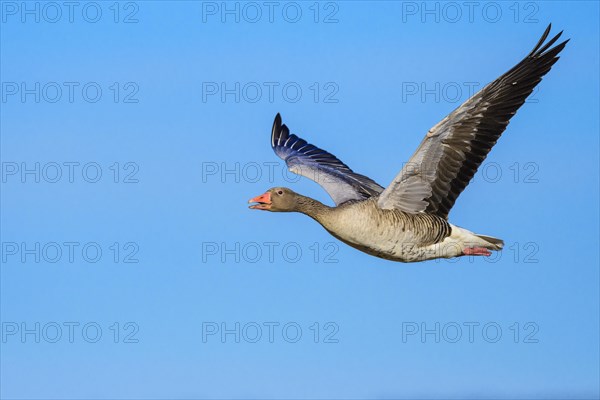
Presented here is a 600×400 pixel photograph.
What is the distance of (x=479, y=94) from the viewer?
1573 centimetres

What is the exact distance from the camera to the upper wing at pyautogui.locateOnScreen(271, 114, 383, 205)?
18328 millimetres

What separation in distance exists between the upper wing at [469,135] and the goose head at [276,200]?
4.45 ft

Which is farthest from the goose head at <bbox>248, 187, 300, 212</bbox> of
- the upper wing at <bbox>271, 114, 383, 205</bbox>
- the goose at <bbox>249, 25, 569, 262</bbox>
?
the upper wing at <bbox>271, 114, 383, 205</bbox>

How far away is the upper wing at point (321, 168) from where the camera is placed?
18328mm

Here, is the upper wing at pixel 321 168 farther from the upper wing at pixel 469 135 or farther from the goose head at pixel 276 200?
the upper wing at pixel 469 135

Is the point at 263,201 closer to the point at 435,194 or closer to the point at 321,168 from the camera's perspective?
the point at 435,194

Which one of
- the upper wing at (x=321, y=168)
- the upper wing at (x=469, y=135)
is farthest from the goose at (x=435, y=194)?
the upper wing at (x=321, y=168)

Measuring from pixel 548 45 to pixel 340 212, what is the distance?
367 centimetres

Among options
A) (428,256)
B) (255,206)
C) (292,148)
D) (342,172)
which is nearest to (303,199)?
(255,206)

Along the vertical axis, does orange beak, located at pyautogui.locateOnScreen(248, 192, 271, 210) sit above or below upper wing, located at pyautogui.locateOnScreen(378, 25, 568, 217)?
below

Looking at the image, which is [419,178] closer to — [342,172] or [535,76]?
[535,76]

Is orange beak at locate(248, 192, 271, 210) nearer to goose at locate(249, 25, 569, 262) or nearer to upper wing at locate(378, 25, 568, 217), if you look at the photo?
goose at locate(249, 25, 569, 262)

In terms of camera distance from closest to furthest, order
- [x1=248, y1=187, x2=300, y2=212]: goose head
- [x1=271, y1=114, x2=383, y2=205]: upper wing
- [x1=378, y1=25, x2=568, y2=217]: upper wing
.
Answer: [x1=378, y1=25, x2=568, y2=217]: upper wing → [x1=248, y1=187, x2=300, y2=212]: goose head → [x1=271, y1=114, x2=383, y2=205]: upper wing

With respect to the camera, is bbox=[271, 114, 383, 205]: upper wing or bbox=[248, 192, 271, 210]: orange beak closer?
bbox=[248, 192, 271, 210]: orange beak
